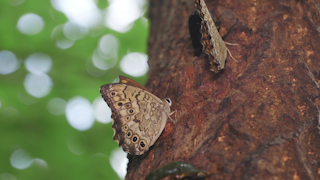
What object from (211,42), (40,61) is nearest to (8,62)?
(40,61)

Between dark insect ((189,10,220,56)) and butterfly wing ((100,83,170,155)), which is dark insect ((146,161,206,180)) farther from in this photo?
dark insect ((189,10,220,56))

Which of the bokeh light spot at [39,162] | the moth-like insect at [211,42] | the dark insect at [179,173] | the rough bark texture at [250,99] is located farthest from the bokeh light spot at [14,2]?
the dark insect at [179,173]

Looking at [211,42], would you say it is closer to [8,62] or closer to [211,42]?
[211,42]

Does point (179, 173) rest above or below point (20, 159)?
above

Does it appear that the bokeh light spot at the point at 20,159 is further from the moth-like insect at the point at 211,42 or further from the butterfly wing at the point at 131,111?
the moth-like insect at the point at 211,42

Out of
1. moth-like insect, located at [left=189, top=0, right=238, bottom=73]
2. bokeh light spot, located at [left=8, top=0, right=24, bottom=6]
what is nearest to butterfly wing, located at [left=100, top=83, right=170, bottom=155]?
moth-like insect, located at [left=189, top=0, right=238, bottom=73]

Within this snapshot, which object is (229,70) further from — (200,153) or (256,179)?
(256,179)

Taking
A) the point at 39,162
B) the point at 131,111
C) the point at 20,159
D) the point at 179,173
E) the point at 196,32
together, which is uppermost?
the point at 196,32
